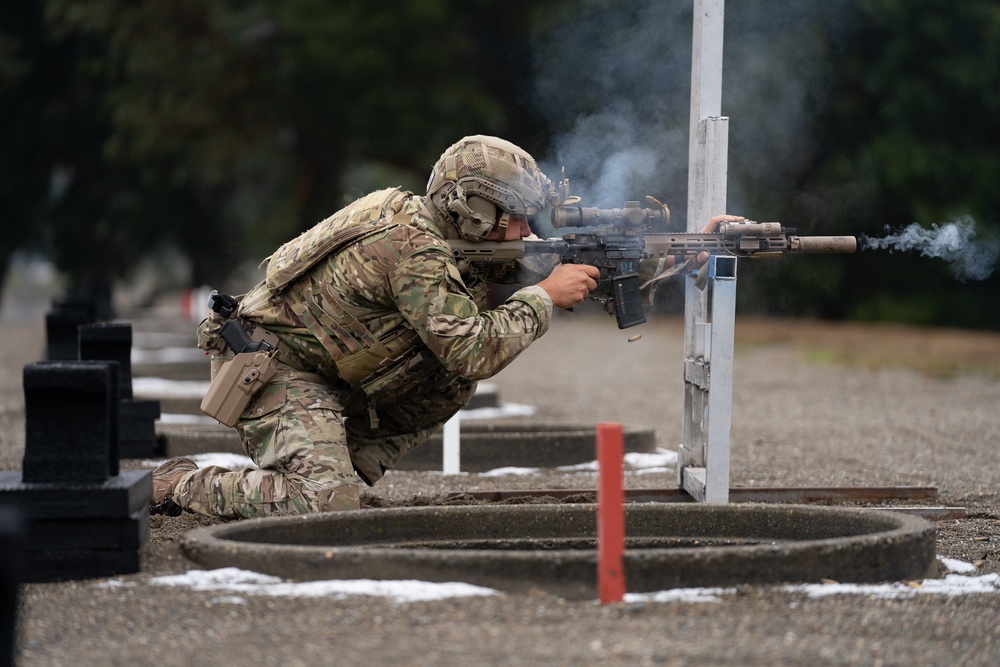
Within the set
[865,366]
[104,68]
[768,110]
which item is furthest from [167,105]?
[865,366]

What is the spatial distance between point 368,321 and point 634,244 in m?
1.19

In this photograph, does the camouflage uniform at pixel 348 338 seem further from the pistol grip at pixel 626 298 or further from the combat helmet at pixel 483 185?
the pistol grip at pixel 626 298

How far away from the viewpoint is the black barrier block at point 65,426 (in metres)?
4.57

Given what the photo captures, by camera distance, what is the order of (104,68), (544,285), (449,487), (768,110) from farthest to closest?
(104,68) < (768,110) < (449,487) < (544,285)

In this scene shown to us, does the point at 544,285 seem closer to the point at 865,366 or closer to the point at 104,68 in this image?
the point at 865,366

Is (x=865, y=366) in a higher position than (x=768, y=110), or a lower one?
lower

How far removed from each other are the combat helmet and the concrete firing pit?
122cm

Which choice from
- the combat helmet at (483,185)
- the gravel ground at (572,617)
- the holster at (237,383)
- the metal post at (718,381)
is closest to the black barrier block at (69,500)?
the gravel ground at (572,617)

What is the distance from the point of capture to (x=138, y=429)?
8.25 meters

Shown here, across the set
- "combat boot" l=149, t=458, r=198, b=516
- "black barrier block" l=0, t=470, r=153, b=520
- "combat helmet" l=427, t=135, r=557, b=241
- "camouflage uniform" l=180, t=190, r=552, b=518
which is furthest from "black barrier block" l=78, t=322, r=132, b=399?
"black barrier block" l=0, t=470, r=153, b=520

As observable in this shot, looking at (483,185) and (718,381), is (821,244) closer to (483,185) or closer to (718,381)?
(718,381)

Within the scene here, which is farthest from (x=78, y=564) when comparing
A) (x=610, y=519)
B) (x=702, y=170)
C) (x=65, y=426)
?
(x=702, y=170)

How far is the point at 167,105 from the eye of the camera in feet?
84.8

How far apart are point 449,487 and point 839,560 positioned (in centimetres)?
321
